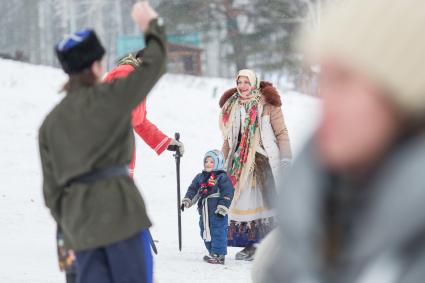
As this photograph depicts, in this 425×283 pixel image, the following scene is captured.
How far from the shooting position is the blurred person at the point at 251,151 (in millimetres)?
8078

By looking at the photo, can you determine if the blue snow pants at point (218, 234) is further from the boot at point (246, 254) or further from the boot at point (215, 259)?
the boot at point (246, 254)

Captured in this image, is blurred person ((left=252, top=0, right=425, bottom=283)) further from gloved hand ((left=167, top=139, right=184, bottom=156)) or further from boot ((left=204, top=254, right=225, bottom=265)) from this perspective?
boot ((left=204, top=254, right=225, bottom=265))

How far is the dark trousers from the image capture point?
3771mm

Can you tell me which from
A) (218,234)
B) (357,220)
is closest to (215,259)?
(218,234)

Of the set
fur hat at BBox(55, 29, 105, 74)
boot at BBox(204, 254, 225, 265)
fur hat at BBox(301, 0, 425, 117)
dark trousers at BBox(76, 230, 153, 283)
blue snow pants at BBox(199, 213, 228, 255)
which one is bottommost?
boot at BBox(204, 254, 225, 265)

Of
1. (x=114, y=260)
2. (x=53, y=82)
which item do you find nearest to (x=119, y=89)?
(x=114, y=260)

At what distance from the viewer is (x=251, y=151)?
8.13 m

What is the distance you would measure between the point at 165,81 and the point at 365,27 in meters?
25.9

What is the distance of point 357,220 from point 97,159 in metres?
2.52

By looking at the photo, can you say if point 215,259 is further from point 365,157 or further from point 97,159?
point 365,157

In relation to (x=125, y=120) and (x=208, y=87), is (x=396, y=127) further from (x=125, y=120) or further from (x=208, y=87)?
(x=208, y=87)

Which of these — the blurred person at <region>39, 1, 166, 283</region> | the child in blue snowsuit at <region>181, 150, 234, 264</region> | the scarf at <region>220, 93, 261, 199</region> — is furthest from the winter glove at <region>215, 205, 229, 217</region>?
the blurred person at <region>39, 1, 166, 283</region>

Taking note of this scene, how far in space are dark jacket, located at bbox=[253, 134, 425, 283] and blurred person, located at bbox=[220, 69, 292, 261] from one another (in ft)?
22.0

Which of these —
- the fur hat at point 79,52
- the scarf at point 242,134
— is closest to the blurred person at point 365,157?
the fur hat at point 79,52
